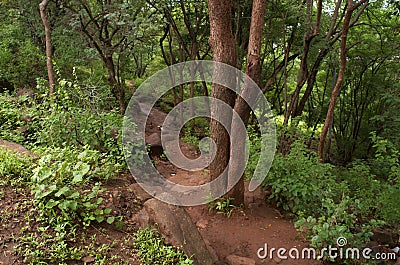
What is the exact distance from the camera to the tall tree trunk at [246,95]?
434 centimetres

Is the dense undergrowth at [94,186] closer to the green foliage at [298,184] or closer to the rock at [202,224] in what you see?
the green foliage at [298,184]

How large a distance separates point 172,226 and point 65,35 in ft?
24.0

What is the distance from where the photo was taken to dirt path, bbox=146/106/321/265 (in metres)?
4.20

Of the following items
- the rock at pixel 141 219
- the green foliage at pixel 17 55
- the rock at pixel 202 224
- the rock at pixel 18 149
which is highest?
the green foliage at pixel 17 55

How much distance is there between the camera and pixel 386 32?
823 cm

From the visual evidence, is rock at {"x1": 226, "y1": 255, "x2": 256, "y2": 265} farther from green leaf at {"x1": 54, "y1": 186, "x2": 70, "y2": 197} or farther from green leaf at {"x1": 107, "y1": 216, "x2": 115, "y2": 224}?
green leaf at {"x1": 54, "y1": 186, "x2": 70, "y2": 197}

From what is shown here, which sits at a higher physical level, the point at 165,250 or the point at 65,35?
the point at 65,35

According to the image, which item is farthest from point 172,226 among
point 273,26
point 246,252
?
point 273,26

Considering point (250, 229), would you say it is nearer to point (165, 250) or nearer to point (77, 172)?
point (165, 250)

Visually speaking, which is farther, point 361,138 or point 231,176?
point 361,138

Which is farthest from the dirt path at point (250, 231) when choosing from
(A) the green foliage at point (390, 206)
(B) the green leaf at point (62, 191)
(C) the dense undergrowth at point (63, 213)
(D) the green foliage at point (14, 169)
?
(D) the green foliage at point (14, 169)
